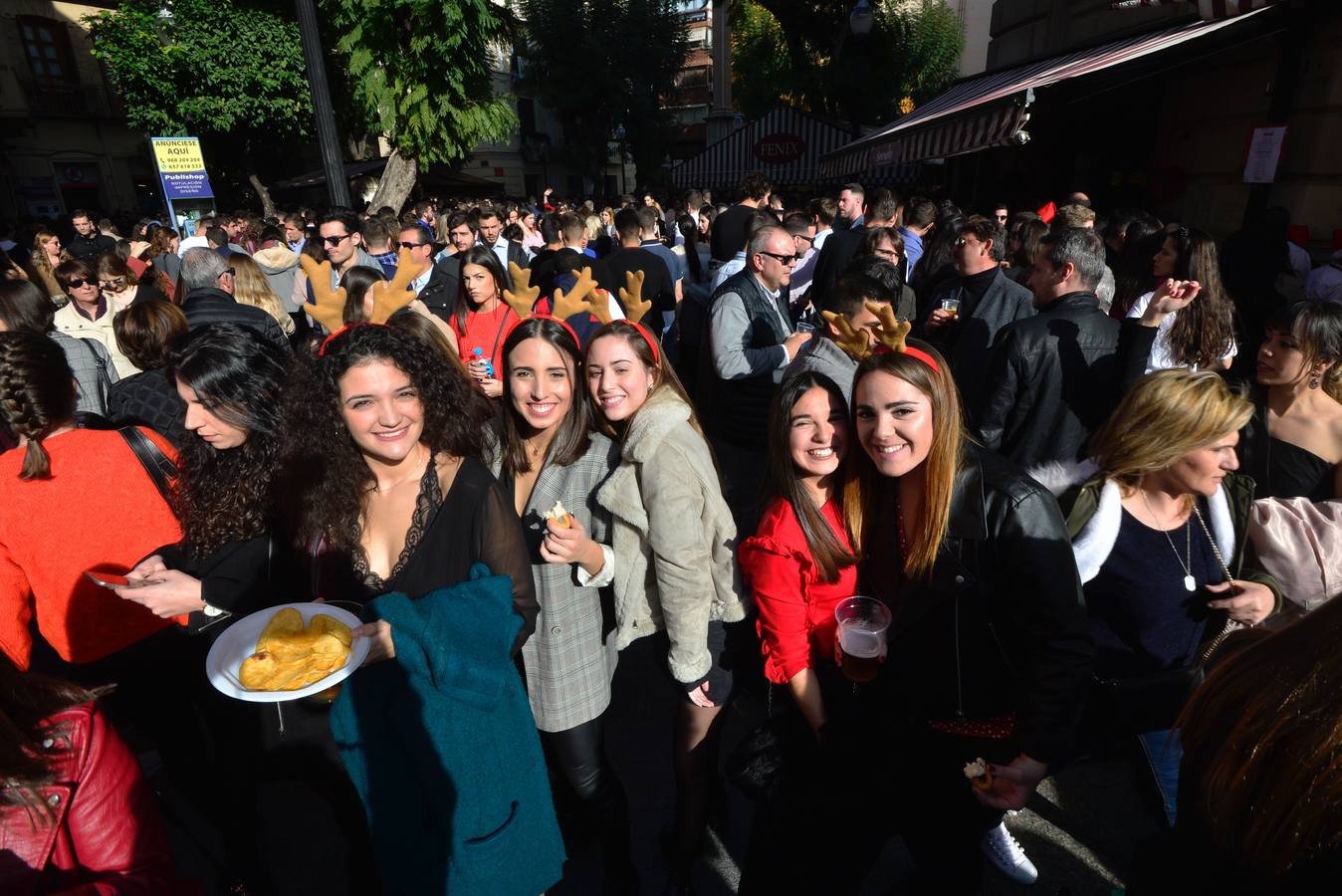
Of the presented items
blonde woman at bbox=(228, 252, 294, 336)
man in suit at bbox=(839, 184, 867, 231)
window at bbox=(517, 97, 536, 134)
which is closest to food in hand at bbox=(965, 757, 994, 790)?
blonde woman at bbox=(228, 252, 294, 336)

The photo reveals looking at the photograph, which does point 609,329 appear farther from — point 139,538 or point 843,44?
point 843,44

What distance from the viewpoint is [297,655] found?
170 cm

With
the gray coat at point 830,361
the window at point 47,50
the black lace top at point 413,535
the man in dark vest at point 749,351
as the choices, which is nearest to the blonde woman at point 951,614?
the gray coat at point 830,361

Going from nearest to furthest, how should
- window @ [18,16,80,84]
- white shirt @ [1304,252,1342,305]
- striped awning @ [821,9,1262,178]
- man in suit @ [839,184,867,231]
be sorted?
white shirt @ [1304,252,1342,305] → striped awning @ [821,9,1262,178] → man in suit @ [839,184,867,231] → window @ [18,16,80,84]

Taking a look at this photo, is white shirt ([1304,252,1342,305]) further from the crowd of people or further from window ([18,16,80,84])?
window ([18,16,80,84])

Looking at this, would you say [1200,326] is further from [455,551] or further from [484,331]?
[484,331]

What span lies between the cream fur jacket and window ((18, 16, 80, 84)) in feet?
97.7

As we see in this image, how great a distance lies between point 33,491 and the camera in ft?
6.72

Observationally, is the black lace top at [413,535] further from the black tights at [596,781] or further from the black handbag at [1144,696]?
the black handbag at [1144,696]

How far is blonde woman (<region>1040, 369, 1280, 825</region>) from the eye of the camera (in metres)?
2.02

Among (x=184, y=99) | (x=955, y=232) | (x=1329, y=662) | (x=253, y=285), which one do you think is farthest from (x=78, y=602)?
(x=184, y=99)

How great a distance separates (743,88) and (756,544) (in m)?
40.9

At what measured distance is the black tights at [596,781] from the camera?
2.23 m

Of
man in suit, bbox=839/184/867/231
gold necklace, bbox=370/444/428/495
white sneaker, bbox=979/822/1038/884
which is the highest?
man in suit, bbox=839/184/867/231
